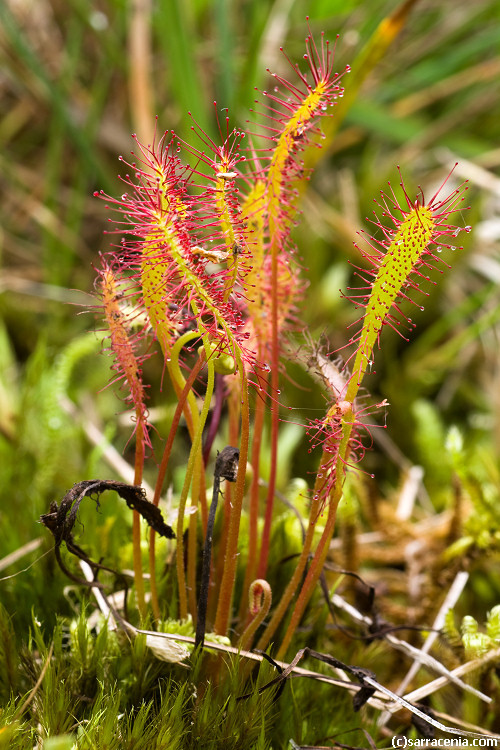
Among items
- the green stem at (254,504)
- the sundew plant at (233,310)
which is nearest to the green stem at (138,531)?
the sundew plant at (233,310)

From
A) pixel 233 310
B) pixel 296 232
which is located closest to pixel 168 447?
pixel 233 310

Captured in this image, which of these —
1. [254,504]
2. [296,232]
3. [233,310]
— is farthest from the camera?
[296,232]

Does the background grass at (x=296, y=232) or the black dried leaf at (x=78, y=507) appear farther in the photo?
the background grass at (x=296, y=232)

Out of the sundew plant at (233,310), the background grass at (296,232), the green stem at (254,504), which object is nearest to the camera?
the sundew plant at (233,310)

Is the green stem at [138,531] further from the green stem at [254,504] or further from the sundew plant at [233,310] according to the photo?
the green stem at [254,504]

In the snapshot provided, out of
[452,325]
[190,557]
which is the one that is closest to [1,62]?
[452,325]

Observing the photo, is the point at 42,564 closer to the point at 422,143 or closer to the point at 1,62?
the point at 422,143

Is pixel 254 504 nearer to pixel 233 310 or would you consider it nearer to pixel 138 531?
pixel 138 531

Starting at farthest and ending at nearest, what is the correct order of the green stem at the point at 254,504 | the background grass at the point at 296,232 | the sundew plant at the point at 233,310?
the background grass at the point at 296,232 → the green stem at the point at 254,504 → the sundew plant at the point at 233,310
